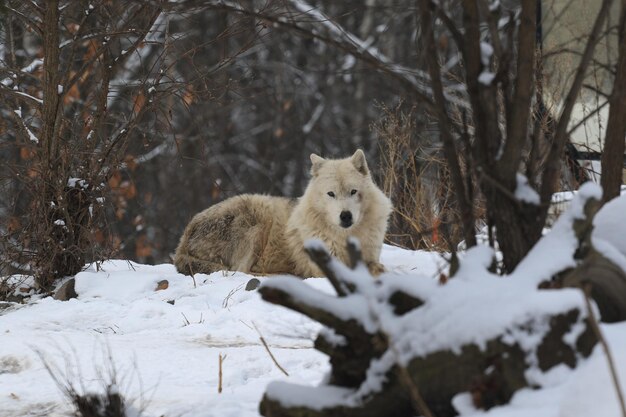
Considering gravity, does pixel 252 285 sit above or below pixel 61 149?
below

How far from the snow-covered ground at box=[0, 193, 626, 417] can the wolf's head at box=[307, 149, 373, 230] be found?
670mm

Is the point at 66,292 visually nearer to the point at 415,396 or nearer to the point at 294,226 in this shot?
the point at 294,226

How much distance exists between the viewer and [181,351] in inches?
219

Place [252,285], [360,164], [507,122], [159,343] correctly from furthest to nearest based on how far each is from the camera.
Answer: [360,164]
[252,285]
[159,343]
[507,122]

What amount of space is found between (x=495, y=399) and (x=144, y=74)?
18.5 feet

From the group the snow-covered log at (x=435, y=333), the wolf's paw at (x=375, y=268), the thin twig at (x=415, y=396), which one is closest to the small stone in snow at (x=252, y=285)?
the wolf's paw at (x=375, y=268)

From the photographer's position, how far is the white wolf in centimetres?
849

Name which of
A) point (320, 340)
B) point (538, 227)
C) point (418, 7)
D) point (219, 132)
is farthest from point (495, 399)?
point (219, 132)

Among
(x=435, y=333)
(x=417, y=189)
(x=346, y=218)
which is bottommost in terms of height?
(x=346, y=218)

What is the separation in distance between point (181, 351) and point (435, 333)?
278 centimetres

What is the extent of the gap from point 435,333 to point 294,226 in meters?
5.75

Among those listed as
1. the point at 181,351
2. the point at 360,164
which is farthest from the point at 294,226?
the point at 181,351

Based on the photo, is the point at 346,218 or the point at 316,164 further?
the point at 316,164

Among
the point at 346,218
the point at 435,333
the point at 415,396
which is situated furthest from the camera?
the point at 346,218
